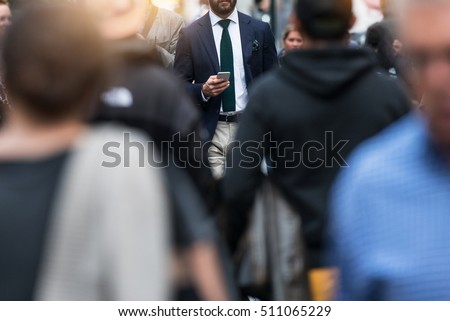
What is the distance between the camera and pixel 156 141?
13.1 feet

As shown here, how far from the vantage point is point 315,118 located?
4.49 meters

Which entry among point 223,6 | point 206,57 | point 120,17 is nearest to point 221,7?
point 223,6

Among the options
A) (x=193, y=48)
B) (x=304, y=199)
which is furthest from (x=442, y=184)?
→ (x=193, y=48)

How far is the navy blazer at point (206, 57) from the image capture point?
27.5 feet

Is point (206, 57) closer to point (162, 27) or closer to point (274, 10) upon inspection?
point (162, 27)

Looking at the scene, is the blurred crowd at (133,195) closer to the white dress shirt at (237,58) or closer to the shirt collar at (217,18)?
the white dress shirt at (237,58)

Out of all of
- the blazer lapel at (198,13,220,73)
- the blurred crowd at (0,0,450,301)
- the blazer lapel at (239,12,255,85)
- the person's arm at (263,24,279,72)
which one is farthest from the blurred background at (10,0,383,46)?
the blurred crowd at (0,0,450,301)

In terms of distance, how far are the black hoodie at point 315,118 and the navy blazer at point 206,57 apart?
3.66 meters

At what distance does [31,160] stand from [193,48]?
595cm

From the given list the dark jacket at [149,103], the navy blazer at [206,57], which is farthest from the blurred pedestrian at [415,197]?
the navy blazer at [206,57]

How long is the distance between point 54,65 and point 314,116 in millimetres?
2074

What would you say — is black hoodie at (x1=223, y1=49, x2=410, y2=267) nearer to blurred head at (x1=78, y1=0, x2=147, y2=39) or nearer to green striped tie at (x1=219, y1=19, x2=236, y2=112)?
blurred head at (x1=78, y1=0, x2=147, y2=39)

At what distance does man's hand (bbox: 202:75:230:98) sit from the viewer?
8.14 meters
